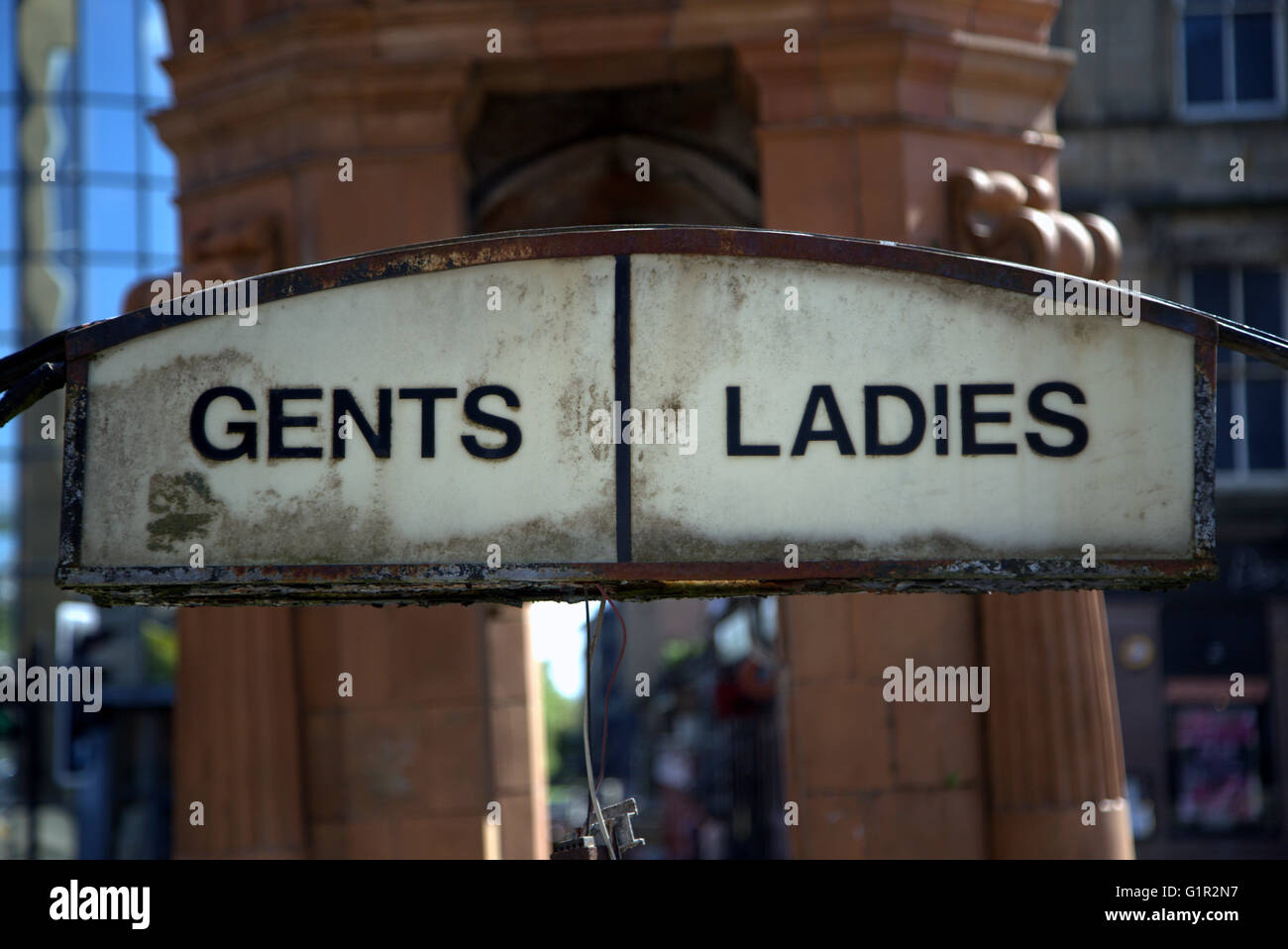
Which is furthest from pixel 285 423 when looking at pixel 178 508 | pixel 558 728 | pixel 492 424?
pixel 558 728

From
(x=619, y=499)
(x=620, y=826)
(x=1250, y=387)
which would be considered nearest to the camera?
(x=619, y=499)

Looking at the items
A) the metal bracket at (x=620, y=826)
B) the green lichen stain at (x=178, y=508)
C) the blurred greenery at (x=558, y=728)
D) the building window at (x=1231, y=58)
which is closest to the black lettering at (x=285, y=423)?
the green lichen stain at (x=178, y=508)

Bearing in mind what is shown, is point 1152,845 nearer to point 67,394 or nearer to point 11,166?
point 67,394

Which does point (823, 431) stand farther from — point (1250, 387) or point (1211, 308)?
point (1211, 308)

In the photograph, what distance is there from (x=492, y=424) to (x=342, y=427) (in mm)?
484

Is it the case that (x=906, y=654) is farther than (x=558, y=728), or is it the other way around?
(x=558, y=728)

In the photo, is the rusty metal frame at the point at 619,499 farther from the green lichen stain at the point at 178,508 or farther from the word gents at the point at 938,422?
the word gents at the point at 938,422

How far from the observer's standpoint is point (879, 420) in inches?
198

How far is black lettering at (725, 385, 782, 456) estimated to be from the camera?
16.5 ft

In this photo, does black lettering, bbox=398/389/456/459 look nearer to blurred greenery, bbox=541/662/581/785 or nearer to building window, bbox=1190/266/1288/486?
building window, bbox=1190/266/1288/486

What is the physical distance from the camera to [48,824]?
1443 inches

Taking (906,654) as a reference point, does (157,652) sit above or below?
above
